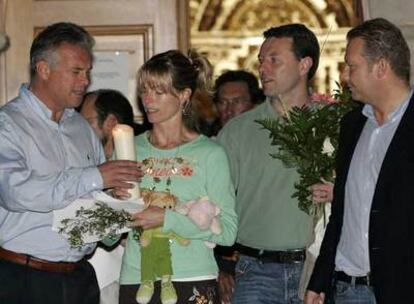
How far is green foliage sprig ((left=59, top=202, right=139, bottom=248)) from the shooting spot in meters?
4.84

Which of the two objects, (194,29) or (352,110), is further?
(194,29)

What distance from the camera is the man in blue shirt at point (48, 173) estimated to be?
4.87 metres

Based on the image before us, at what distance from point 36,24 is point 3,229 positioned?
3411 millimetres

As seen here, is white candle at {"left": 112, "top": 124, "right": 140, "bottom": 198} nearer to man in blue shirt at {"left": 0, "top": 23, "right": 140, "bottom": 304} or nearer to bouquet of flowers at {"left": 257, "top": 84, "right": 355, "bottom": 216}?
man in blue shirt at {"left": 0, "top": 23, "right": 140, "bottom": 304}

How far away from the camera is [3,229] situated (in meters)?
5.00

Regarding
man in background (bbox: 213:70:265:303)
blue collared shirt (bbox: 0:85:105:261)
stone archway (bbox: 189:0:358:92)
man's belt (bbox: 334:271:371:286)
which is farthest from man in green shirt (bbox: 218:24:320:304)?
stone archway (bbox: 189:0:358:92)

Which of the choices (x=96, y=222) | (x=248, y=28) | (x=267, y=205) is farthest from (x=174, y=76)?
(x=248, y=28)

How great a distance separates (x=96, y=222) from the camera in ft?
15.9

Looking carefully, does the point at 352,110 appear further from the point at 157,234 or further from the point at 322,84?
the point at 322,84

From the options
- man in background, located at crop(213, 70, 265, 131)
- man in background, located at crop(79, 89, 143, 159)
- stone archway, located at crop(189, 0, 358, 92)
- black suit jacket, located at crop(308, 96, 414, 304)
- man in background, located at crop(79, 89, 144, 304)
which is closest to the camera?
black suit jacket, located at crop(308, 96, 414, 304)

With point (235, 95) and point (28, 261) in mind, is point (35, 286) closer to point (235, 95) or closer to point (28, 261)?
point (28, 261)

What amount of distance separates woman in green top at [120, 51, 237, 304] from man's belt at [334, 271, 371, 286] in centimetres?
48

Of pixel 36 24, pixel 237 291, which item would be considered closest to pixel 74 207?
pixel 237 291

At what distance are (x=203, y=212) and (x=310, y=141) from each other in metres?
0.77
